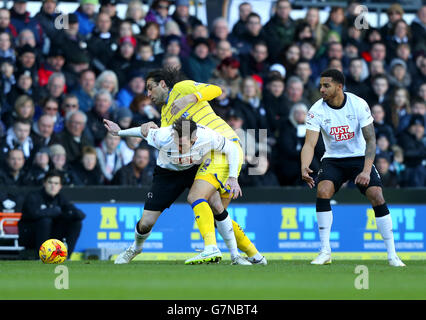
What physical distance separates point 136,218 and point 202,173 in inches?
209

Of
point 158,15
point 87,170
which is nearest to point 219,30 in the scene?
point 158,15

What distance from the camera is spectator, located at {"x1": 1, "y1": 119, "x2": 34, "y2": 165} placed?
1678 cm

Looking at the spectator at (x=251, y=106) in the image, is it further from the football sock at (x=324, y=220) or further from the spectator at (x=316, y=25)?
the football sock at (x=324, y=220)

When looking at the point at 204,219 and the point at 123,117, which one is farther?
the point at 123,117

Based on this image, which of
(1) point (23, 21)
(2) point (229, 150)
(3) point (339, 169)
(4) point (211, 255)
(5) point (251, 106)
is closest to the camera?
(4) point (211, 255)

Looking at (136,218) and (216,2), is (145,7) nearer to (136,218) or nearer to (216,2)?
(216,2)

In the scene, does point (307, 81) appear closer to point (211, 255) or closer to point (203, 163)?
point (203, 163)

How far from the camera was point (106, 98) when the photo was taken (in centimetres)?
1791

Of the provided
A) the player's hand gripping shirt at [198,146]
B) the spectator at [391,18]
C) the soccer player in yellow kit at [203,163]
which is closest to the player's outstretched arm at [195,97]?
the soccer player in yellow kit at [203,163]

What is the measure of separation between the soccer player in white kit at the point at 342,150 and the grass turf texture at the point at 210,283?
1.09 metres

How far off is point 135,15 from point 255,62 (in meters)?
2.52

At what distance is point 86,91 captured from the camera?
18359 mm

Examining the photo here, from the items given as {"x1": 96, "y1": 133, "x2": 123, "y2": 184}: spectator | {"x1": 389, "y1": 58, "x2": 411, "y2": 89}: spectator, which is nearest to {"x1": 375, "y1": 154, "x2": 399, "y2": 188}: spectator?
{"x1": 389, "y1": 58, "x2": 411, "y2": 89}: spectator
